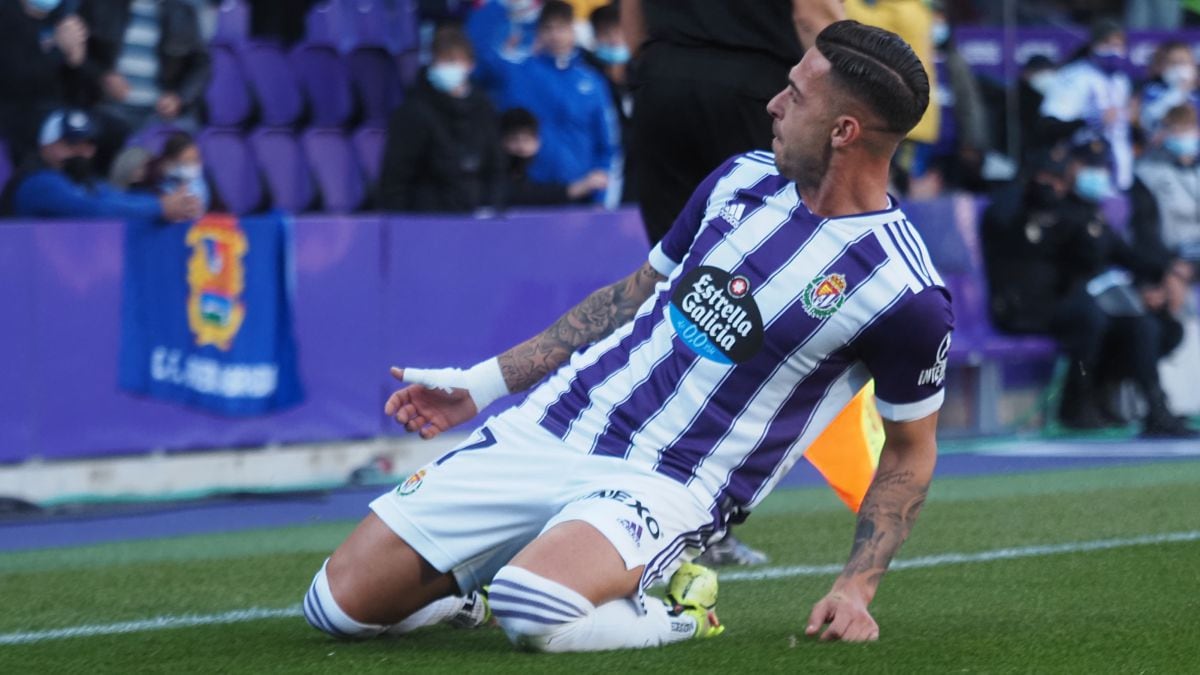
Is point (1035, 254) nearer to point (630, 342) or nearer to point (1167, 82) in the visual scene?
point (1167, 82)

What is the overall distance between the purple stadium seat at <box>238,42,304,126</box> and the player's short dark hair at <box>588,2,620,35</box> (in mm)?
2002

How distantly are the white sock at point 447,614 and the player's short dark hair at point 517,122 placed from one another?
288 inches

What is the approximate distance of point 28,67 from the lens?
11.2 meters

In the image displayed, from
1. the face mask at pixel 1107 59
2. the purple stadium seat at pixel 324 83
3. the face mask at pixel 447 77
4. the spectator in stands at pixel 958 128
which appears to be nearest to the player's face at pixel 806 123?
the face mask at pixel 447 77

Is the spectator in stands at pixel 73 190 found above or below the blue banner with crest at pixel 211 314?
above

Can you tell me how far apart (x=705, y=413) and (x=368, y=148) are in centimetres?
881

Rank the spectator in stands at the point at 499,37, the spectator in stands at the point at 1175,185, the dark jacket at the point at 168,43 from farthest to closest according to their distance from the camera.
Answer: the spectator in stands at the point at 1175,185 → the spectator in stands at the point at 499,37 → the dark jacket at the point at 168,43

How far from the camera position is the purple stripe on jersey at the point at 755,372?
15.1 feet

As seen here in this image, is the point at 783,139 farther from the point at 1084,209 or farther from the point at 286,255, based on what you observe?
the point at 1084,209

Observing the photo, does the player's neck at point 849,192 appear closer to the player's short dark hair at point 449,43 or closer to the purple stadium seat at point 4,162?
the purple stadium seat at point 4,162

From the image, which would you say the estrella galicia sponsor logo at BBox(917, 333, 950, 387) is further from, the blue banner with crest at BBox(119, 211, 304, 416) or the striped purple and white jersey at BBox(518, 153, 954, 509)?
the blue banner with crest at BBox(119, 211, 304, 416)

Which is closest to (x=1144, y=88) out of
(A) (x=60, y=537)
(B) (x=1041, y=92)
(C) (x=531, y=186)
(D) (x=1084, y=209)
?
(B) (x=1041, y=92)

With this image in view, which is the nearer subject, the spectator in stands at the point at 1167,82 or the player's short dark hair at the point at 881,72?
the player's short dark hair at the point at 881,72

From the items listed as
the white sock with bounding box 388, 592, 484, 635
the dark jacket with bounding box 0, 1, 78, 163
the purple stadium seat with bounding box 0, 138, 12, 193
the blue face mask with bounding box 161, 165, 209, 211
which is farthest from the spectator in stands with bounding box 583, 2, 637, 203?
the white sock with bounding box 388, 592, 484, 635
